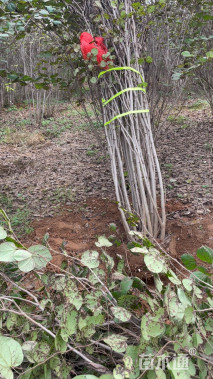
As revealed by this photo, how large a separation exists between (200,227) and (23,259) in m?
1.68

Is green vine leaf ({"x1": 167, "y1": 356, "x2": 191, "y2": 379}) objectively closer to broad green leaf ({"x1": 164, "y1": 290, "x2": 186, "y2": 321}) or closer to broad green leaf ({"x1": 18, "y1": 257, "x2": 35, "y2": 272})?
broad green leaf ({"x1": 164, "y1": 290, "x2": 186, "y2": 321})

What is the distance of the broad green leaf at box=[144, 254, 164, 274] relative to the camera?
663 mm

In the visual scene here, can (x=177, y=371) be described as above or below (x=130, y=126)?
below

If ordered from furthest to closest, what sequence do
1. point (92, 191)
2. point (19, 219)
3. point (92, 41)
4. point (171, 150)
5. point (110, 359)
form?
point (171, 150) → point (92, 191) → point (19, 219) → point (92, 41) → point (110, 359)

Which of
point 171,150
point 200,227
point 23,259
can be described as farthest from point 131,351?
point 171,150

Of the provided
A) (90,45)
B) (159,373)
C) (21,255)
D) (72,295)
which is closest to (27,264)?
(21,255)

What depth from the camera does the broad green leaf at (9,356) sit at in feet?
1.88

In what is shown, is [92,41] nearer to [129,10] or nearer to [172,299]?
[129,10]

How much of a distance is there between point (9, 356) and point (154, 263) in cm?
35

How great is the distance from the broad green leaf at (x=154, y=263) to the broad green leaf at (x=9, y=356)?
0.32 m

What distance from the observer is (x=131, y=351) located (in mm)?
658

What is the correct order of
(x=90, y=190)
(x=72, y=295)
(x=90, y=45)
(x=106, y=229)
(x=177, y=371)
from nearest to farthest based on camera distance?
(x=177, y=371) → (x=72, y=295) → (x=90, y=45) → (x=106, y=229) → (x=90, y=190)

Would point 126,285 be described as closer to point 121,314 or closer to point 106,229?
point 121,314

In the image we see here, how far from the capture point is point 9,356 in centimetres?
60
